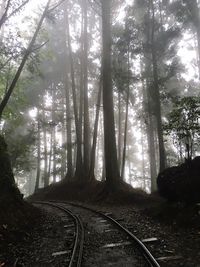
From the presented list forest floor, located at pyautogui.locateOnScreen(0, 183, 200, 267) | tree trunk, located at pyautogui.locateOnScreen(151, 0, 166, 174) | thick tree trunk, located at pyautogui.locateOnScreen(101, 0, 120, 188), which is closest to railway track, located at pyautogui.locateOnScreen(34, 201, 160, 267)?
forest floor, located at pyautogui.locateOnScreen(0, 183, 200, 267)

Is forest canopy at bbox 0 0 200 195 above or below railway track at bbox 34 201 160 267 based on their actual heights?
above

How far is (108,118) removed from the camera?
18203 mm

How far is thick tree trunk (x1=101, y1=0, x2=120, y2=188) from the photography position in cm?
1734

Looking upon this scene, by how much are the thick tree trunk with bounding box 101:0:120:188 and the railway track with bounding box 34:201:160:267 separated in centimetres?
643

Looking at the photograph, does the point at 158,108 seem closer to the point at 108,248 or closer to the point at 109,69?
the point at 109,69

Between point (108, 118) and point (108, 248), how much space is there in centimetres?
1092

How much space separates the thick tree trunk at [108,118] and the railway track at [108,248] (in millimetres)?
6434

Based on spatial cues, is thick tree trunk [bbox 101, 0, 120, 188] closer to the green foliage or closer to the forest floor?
the forest floor

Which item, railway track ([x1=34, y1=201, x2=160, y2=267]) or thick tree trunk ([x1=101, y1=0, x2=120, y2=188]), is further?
thick tree trunk ([x1=101, y1=0, x2=120, y2=188])

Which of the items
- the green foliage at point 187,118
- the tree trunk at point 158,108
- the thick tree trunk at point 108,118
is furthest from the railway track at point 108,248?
the tree trunk at point 158,108

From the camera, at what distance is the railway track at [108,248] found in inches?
266

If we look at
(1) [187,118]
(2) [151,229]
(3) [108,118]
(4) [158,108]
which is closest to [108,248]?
(2) [151,229]

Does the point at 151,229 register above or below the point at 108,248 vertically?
above

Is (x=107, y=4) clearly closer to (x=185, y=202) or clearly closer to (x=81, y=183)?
(x=81, y=183)
